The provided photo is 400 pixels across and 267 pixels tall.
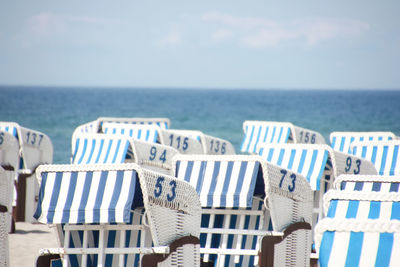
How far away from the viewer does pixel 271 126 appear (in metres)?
12.4

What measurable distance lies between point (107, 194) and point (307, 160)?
2.69 m

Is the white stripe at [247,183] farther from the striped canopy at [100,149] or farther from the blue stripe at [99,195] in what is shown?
the striped canopy at [100,149]

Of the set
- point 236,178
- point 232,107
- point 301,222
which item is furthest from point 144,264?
point 232,107

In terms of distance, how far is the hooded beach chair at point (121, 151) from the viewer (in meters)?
7.30

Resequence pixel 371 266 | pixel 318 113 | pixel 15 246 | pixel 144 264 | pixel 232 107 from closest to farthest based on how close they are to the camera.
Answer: pixel 371 266 < pixel 144 264 < pixel 15 246 < pixel 318 113 < pixel 232 107

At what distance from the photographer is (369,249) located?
9.32 ft

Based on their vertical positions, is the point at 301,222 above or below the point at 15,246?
above

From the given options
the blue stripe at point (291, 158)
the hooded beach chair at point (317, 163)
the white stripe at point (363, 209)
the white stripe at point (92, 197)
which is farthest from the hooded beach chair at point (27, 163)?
the white stripe at point (363, 209)

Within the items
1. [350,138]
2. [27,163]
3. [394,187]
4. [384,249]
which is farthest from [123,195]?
[350,138]

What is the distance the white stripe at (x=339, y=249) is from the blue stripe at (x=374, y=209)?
1.76 feet

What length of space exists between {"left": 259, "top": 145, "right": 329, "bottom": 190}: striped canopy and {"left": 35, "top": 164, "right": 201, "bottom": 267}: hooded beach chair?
208 cm

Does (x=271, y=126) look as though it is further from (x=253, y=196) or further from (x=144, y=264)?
(x=144, y=264)

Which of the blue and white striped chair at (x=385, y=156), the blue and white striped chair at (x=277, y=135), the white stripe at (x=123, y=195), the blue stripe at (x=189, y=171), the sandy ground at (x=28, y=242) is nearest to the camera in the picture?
the white stripe at (x=123, y=195)

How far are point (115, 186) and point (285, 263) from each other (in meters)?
1.51
